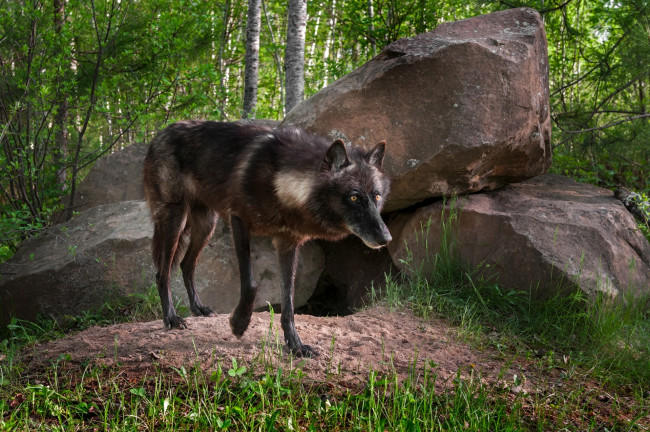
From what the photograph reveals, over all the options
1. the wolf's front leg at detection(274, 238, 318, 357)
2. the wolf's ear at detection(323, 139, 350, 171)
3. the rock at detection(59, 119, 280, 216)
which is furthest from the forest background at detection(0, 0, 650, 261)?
the wolf's ear at detection(323, 139, 350, 171)

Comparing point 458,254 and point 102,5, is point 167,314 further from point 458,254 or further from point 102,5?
point 102,5

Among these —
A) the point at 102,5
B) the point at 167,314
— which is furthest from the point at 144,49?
the point at 167,314

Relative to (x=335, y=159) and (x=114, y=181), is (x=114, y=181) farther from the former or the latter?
(x=335, y=159)

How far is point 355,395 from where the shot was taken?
3.47 m

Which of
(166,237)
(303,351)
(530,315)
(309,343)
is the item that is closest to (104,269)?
(166,237)

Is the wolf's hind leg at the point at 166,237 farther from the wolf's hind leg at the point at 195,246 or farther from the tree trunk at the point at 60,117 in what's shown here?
the tree trunk at the point at 60,117

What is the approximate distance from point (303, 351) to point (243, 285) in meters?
0.67

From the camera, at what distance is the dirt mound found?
3.82 meters

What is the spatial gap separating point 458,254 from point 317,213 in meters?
2.19

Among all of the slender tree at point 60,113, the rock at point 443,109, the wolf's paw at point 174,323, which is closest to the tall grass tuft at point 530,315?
the rock at point 443,109

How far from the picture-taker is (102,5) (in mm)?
7734

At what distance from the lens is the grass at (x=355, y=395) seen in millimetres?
3195

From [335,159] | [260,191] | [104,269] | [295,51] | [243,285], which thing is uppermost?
[295,51]

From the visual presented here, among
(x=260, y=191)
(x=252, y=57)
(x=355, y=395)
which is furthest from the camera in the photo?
(x=252, y=57)
